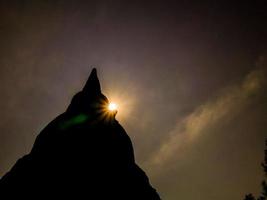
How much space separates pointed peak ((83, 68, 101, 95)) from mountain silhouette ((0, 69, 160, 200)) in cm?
111

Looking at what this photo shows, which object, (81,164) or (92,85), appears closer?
(81,164)

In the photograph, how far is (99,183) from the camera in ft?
52.0

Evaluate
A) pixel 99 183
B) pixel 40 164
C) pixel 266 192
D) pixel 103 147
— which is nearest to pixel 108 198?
pixel 99 183

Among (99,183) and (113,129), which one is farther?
(113,129)

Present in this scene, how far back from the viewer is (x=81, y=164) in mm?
16250

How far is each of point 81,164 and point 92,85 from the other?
405 inches

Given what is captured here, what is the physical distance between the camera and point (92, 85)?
24125 millimetres

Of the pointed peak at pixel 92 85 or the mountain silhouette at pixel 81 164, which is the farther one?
the pointed peak at pixel 92 85

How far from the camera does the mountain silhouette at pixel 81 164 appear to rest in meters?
14.9

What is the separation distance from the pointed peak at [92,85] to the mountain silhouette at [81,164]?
1.11m

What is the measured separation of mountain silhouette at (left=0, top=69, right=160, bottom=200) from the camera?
49.0 feet

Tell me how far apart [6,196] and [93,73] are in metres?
15.0

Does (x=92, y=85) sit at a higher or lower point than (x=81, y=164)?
higher

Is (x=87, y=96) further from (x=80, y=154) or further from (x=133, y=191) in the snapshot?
(x=133, y=191)
